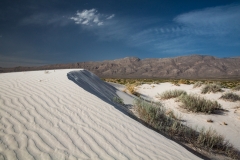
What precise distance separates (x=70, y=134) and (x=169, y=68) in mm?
96007

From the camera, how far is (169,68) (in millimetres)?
93688

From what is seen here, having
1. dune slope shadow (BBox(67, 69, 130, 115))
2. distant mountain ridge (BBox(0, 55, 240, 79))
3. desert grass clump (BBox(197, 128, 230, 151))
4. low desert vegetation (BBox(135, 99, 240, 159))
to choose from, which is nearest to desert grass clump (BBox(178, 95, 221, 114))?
low desert vegetation (BBox(135, 99, 240, 159))

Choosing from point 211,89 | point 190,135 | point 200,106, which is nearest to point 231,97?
point 211,89

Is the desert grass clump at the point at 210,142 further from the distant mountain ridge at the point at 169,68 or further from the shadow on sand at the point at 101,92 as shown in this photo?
the distant mountain ridge at the point at 169,68

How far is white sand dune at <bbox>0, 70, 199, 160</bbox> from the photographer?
238 centimetres

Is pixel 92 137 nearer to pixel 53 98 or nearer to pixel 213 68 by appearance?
pixel 53 98

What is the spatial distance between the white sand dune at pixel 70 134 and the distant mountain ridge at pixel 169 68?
79.3m

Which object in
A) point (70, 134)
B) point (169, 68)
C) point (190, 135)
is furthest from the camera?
point (169, 68)

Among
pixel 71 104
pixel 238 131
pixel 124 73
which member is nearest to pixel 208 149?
pixel 238 131

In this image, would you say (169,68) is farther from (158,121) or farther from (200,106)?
(158,121)

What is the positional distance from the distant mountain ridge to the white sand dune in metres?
79.3

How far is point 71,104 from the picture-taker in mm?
4090

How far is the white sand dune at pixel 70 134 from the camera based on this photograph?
2385 mm

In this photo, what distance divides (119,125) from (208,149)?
211 centimetres
